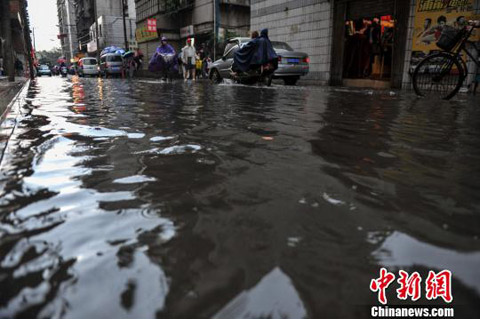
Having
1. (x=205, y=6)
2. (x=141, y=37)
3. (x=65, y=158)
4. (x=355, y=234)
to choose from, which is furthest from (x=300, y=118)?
(x=141, y=37)

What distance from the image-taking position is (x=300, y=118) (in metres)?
4.40

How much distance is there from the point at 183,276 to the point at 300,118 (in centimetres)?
352

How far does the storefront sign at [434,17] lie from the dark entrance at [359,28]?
472 millimetres

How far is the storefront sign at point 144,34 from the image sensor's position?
28.3 m

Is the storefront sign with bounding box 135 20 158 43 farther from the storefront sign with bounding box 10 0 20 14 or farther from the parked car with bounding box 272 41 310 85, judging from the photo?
the parked car with bounding box 272 41 310 85

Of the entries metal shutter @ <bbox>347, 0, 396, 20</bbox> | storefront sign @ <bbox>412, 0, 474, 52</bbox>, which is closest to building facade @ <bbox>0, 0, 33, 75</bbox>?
metal shutter @ <bbox>347, 0, 396, 20</bbox>

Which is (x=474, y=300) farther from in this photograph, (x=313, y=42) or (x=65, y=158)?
(x=313, y=42)

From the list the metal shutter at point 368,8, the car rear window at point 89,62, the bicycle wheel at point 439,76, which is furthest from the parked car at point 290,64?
the car rear window at point 89,62

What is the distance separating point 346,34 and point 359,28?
1.60 ft

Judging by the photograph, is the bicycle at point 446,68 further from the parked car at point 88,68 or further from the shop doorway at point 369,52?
the parked car at point 88,68

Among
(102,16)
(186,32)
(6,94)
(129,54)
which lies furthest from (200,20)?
(102,16)

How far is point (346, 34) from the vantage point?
13.8 meters

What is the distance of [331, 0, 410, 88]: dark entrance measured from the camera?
1159cm

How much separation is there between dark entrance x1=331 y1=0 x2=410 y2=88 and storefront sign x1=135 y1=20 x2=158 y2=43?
57.6 feet
